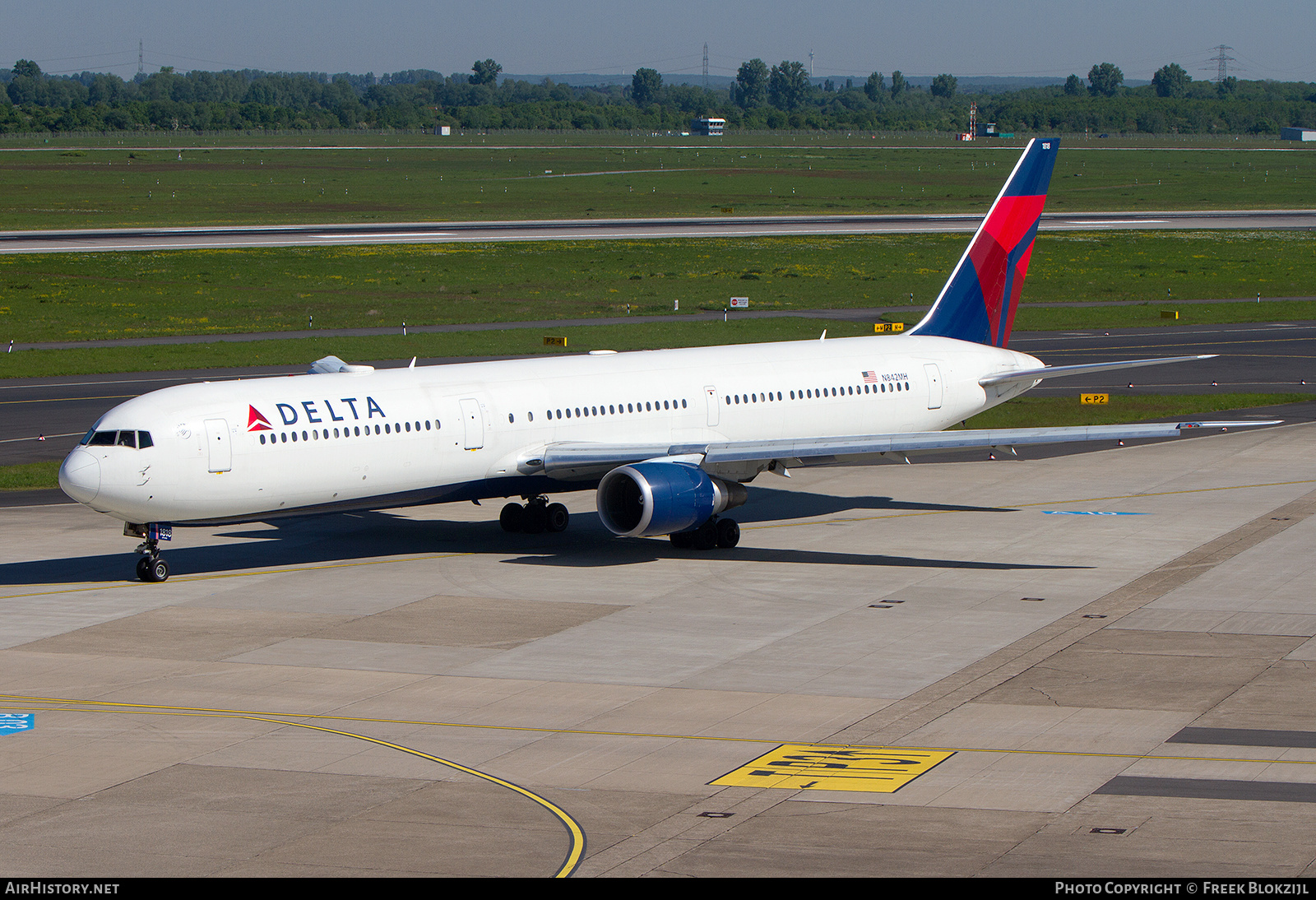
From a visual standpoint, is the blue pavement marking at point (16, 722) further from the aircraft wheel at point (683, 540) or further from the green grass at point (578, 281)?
the green grass at point (578, 281)

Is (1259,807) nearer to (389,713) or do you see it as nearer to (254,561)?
(389,713)

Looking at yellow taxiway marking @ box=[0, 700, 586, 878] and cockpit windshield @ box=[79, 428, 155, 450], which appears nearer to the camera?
yellow taxiway marking @ box=[0, 700, 586, 878]

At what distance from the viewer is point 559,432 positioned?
3959 cm

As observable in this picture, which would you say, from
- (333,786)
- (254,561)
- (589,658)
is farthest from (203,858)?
(254,561)

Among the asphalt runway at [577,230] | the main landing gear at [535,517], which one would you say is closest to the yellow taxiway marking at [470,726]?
the main landing gear at [535,517]

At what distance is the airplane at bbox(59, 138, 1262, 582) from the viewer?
114 feet

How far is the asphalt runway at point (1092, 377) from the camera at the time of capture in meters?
56.7

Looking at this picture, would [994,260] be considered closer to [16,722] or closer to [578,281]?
[16,722]

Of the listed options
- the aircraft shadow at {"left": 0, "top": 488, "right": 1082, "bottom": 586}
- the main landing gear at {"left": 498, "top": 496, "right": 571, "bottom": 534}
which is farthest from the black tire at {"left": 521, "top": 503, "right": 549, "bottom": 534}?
the aircraft shadow at {"left": 0, "top": 488, "right": 1082, "bottom": 586}

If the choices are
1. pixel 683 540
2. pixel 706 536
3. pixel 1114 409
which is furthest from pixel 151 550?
pixel 1114 409

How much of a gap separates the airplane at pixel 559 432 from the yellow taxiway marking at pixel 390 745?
27.4 feet

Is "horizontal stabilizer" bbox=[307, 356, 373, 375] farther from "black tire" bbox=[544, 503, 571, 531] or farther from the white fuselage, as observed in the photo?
"black tire" bbox=[544, 503, 571, 531]

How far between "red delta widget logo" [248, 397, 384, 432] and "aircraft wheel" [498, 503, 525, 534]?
6.27 m

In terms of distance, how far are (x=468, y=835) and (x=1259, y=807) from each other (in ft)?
35.0
